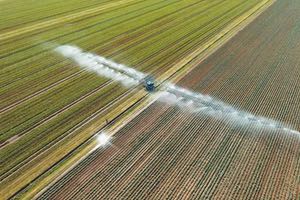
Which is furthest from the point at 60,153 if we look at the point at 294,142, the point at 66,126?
the point at 294,142

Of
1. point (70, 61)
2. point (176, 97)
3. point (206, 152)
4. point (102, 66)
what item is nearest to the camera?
point (206, 152)

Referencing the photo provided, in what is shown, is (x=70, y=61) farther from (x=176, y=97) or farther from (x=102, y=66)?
(x=176, y=97)

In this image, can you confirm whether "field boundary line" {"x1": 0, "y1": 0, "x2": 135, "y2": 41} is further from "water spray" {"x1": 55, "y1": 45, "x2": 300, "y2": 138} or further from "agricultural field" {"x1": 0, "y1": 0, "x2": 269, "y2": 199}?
"water spray" {"x1": 55, "y1": 45, "x2": 300, "y2": 138}

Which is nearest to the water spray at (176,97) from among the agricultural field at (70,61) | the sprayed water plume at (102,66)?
the sprayed water plume at (102,66)

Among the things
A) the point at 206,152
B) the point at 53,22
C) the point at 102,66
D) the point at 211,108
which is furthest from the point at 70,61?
the point at 206,152

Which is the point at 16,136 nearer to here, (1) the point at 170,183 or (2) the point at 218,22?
(1) the point at 170,183

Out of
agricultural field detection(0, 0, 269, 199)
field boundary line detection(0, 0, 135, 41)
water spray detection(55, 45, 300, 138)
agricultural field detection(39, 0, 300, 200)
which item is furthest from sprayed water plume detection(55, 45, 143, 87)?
field boundary line detection(0, 0, 135, 41)

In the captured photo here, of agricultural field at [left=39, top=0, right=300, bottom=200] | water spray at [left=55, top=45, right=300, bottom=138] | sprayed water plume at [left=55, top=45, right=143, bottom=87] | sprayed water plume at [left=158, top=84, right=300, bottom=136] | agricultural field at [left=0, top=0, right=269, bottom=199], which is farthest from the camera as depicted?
sprayed water plume at [left=55, top=45, right=143, bottom=87]
